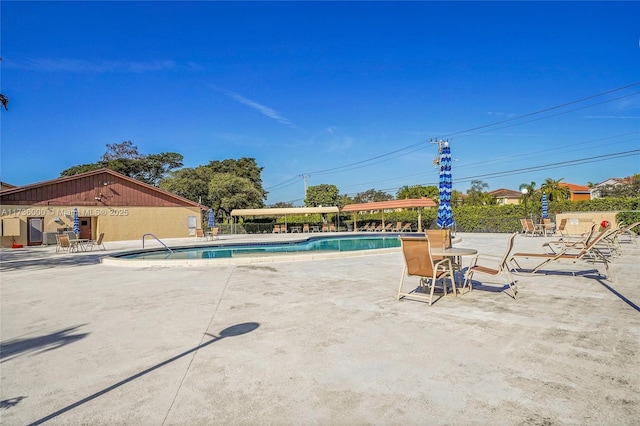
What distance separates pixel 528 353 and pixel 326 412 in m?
1.85

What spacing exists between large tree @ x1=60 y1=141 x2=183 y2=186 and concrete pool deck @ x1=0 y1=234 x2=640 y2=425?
4609 cm

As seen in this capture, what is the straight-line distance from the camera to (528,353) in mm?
2945

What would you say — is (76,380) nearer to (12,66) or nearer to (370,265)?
(370,265)

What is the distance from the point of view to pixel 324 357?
9.77 ft

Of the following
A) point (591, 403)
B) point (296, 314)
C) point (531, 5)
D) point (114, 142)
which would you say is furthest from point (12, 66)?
point (114, 142)

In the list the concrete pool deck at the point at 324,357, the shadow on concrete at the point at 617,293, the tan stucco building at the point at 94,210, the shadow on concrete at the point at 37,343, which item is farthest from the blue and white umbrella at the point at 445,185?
the tan stucco building at the point at 94,210

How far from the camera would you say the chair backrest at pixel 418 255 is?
4.77m

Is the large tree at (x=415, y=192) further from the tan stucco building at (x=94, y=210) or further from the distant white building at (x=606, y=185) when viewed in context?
the tan stucco building at (x=94, y=210)

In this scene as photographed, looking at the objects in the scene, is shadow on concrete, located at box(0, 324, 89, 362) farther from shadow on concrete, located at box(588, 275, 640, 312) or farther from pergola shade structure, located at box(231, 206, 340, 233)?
pergola shade structure, located at box(231, 206, 340, 233)

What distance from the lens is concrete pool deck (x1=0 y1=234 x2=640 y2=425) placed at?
7.11 ft

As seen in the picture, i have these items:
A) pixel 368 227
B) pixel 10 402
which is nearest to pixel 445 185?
pixel 10 402

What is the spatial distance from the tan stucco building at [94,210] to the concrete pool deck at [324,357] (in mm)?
21064

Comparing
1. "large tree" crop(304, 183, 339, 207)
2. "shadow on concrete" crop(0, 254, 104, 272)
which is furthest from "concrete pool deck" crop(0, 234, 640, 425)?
"large tree" crop(304, 183, 339, 207)

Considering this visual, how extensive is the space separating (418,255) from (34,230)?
2570cm
